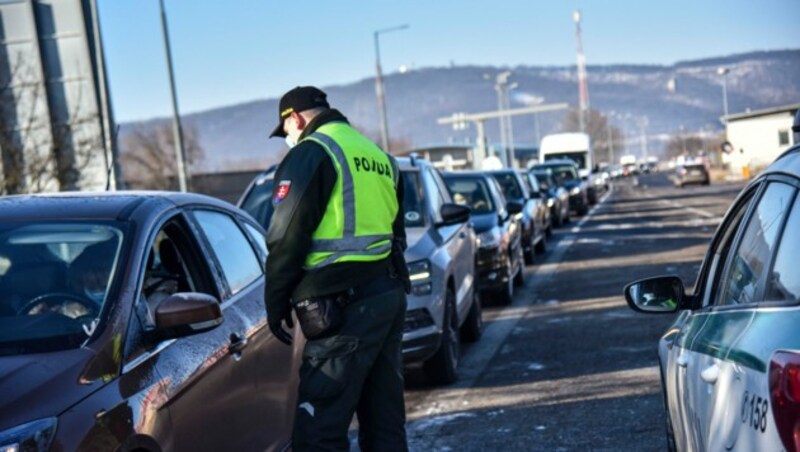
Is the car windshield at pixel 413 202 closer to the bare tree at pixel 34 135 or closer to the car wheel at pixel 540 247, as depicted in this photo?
the bare tree at pixel 34 135

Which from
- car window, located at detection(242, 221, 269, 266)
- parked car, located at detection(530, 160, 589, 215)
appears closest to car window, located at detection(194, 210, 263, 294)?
car window, located at detection(242, 221, 269, 266)

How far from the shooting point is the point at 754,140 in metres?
92.8

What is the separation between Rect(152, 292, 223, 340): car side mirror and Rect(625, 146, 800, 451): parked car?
1.59m

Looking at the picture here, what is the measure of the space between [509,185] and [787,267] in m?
20.4

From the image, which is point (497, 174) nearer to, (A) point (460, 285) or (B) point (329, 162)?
(A) point (460, 285)

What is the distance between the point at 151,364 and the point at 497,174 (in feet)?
65.5

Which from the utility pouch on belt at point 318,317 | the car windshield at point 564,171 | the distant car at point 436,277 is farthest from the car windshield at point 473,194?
the car windshield at point 564,171

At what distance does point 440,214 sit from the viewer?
1073cm

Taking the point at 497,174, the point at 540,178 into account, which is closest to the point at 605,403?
the point at 497,174

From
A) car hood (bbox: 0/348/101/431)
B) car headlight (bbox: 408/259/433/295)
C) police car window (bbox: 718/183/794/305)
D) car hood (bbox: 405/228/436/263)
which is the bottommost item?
car headlight (bbox: 408/259/433/295)

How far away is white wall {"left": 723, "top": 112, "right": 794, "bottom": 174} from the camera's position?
87.7 metres

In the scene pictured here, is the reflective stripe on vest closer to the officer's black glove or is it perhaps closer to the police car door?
the officer's black glove

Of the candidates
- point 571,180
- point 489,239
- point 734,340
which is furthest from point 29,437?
point 571,180

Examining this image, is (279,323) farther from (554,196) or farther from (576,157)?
(576,157)
